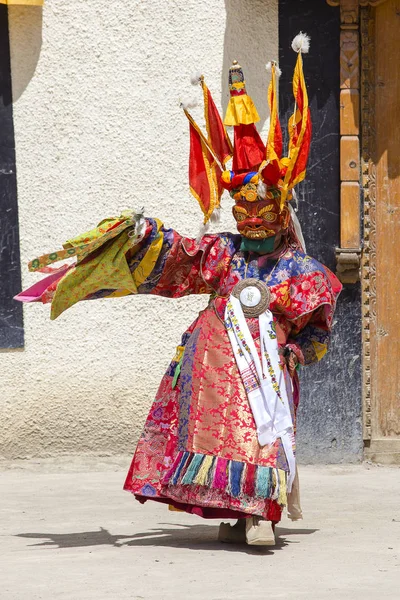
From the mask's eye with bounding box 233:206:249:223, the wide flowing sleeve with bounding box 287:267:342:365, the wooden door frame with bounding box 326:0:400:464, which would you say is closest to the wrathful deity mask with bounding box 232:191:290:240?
the mask's eye with bounding box 233:206:249:223

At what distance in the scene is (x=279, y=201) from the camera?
18.9 ft

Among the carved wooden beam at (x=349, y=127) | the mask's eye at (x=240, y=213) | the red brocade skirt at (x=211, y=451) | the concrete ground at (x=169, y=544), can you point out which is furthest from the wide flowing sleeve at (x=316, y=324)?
the carved wooden beam at (x=349, y=127)

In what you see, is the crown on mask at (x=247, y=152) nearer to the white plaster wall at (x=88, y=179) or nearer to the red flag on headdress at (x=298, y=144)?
the red flag on headdress at (x=298, y=144)

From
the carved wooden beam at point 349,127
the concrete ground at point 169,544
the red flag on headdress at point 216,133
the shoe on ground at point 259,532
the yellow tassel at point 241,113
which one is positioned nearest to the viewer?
the concrete ground at point 169,544

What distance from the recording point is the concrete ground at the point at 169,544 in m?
4.77

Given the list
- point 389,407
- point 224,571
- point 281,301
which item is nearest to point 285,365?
point 281,301

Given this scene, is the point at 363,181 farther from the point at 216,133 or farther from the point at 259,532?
the point at 259,532

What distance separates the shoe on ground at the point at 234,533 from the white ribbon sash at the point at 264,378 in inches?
11.5

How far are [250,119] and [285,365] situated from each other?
1.08 meters

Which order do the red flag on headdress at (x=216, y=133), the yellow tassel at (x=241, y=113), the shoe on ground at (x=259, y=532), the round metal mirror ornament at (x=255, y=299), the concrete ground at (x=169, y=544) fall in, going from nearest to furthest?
the concrete ground at (x=169, y=544)
the shoe on ground at (x=259, y=532)
the round metal mirror ornament at (x=255, y=299)
the yellow tassel at (x=241, y=113)
the red flag on headdress at (x=216, y=133)

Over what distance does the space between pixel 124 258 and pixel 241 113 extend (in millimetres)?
808

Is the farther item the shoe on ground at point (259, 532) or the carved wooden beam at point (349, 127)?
the carved wooden beam at point (349, 127)

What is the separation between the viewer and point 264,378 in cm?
565

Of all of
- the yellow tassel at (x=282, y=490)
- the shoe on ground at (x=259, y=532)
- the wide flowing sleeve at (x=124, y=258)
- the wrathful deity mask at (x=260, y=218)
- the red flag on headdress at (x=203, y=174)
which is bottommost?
the shoe on ground at (x=259, y=532)
